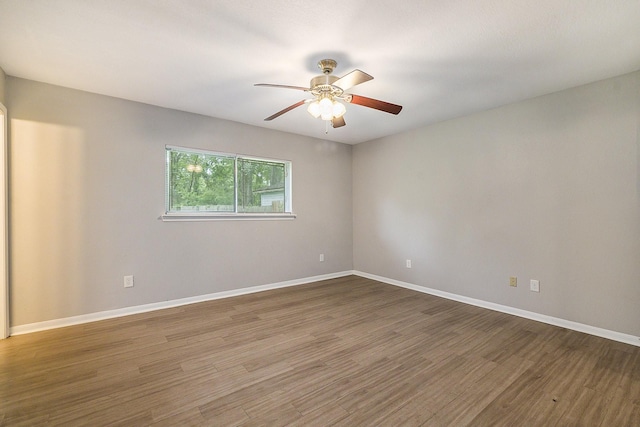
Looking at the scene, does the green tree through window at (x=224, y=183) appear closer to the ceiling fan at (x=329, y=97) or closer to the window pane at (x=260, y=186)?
the window pane at (x=260, y=186)

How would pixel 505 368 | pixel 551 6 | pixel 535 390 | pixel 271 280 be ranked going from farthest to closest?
1. pixel 271 280
2. pixel 505 368
3. pixel 535 390
4. pixel 551 6

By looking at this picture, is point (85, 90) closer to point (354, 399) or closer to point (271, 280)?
point (271, 280)

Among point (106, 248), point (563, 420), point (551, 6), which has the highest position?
point (551, 6)

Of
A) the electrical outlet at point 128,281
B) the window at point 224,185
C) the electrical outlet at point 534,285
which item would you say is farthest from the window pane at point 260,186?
the electrical outlet at point 534,285

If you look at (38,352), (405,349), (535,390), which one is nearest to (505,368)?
(535,390)

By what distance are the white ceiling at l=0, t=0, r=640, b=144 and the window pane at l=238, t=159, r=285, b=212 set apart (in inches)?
46.7

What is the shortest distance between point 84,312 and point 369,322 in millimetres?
2958

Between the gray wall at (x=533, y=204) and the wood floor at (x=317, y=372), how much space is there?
445 millimetres

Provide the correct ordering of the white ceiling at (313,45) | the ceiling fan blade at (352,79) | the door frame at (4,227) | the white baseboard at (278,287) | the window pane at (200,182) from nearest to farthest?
1. the white ceiling at (313,45)
2. the ceiling fan blade at (352,79)
3. the door frame at (4,227)
4. the white baseboard at (278,287)
5. the window pane at (200,182)

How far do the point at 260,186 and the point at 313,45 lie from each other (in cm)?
245

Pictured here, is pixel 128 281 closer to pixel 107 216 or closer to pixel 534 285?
pixel 107 216

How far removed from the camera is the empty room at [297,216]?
1.76 metres

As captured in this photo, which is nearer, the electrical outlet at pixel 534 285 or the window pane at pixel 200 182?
the electrical outlet at pixel 534 285

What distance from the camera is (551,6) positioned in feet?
5.53
